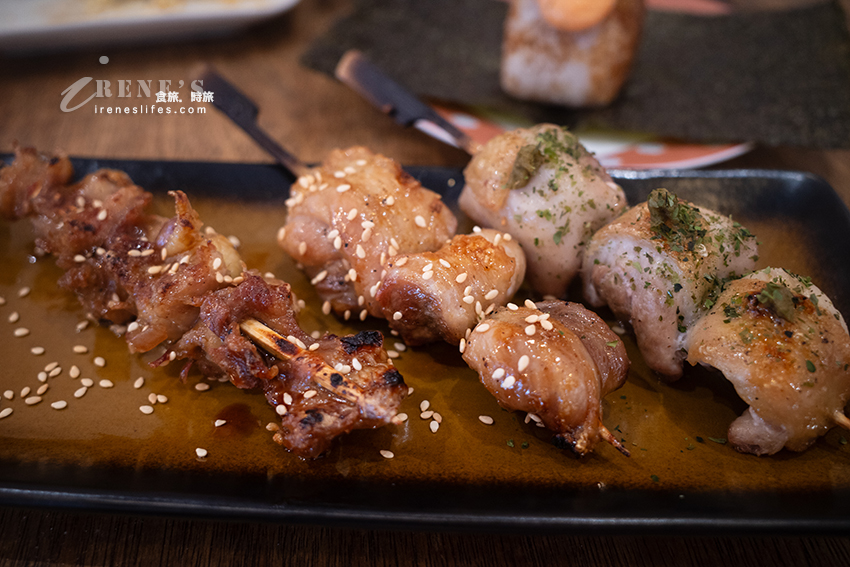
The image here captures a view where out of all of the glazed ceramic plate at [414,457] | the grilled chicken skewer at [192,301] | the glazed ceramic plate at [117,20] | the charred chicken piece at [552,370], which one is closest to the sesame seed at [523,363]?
the charred chicken piece at [552,370]

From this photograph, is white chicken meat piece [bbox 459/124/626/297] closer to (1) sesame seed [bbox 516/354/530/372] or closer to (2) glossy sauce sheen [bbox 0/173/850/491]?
(2) glossy sauce sheen [bbox 0/173/850/491]

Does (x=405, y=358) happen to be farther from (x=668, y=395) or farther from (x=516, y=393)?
(x=668, y=395)

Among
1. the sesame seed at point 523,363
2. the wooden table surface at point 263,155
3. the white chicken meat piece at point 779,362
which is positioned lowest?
the wooden table surface at point 263,155

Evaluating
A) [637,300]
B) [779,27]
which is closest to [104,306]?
[637,300]

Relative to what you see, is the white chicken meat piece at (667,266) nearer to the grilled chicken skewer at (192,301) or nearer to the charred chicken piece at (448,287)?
the charred chicken piece at (448,287)

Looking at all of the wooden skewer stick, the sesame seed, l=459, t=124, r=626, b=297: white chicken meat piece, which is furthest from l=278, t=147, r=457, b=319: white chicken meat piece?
the sesame seed

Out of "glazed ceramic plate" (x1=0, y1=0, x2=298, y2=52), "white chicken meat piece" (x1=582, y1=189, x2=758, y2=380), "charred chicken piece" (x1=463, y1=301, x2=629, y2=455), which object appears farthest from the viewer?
"glazed ceramic plate" (x1=0, y1=0, x2=298, y2=52)
